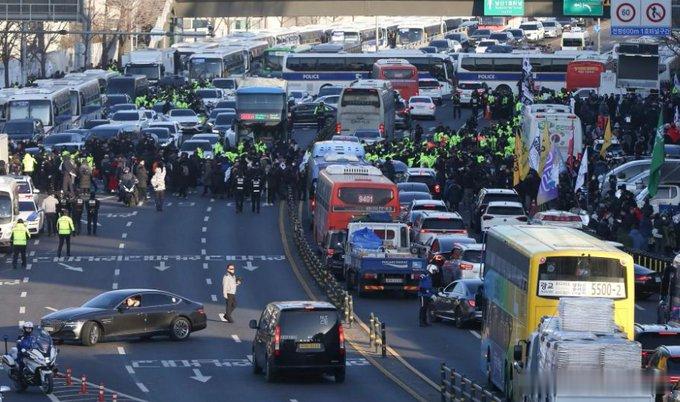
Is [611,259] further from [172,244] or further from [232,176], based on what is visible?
[232,176]

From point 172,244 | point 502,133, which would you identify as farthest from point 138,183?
point 502,133

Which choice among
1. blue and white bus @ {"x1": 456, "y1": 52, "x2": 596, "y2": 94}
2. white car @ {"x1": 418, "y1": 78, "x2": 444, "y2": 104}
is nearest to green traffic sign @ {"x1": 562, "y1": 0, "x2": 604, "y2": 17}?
blue and white bus @ {"x1": 456, "y1": 52, "x2": 596, "y2": 94}

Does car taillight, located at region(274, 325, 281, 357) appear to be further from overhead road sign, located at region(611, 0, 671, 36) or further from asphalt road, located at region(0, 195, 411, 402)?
overhead road sign, located at region(611, 0, 671, 36)

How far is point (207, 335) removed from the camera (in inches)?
1609

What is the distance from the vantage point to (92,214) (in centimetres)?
5616

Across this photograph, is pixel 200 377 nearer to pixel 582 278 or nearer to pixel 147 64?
pixel 582 278

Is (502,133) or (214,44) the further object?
(214,44)

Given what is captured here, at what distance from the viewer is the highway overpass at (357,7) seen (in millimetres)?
99000

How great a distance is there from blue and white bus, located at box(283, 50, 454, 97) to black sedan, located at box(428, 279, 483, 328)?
229 ft

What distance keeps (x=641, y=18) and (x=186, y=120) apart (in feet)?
66.5

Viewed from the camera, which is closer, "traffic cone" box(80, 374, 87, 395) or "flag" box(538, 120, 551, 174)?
"traffic cone" box(80, 374, 87, 395)

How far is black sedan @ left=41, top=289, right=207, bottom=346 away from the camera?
3850 cm

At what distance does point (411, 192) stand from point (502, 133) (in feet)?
42.8

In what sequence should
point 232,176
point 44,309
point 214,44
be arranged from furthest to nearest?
point 214,44
point 232,176
point 44,309
